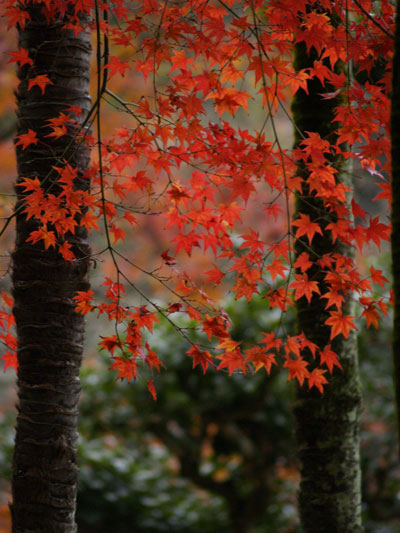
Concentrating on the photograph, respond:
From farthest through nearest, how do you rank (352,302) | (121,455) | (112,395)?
(121,455) → (112,395) → (352,302)

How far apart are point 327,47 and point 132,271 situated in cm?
1008

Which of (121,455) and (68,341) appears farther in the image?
(121,455)

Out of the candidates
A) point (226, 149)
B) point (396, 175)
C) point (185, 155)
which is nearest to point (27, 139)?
point (185, 155)

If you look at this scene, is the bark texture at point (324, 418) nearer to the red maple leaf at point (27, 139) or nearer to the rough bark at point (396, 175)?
the rough bark at point (396, 175)

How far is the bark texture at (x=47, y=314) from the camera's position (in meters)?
2.16

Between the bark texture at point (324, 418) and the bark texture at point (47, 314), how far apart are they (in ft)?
3.42

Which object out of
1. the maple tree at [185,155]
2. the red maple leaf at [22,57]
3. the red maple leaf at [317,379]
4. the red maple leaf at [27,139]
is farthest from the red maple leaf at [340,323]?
the red maple leaf at [22,57]

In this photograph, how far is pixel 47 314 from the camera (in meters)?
2.25

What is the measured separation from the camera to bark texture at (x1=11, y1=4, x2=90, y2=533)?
7.10 ft

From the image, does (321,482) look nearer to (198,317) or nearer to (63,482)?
(198,317)

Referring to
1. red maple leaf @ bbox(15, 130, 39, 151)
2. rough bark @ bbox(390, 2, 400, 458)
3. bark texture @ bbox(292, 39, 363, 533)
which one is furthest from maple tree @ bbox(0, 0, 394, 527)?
rough bark @ bbox(390, 2, 400, 458)

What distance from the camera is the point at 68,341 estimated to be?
2256 mm

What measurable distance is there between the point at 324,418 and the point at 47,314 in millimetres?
1342

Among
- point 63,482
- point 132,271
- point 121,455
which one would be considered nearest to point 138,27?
point 63,482
